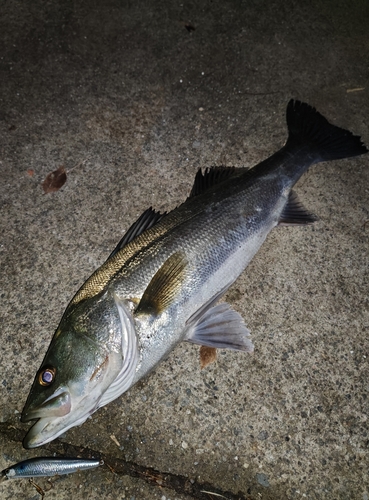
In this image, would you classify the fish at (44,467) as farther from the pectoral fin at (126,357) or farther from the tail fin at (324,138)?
the tail fin at (324,138)

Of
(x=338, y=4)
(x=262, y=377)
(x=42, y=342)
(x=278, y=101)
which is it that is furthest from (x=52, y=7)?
(x=262, y=377)

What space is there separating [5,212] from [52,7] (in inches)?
95.8

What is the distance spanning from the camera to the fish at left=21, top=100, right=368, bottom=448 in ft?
7.34

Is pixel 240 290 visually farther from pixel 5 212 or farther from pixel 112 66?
pixel 112 66

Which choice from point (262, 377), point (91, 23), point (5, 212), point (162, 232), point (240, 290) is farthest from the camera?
point (91, 23)

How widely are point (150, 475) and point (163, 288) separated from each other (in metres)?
1.31

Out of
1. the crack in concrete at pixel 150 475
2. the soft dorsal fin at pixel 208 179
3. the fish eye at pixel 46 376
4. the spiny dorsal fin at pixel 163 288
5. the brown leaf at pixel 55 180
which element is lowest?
the crack in concrete at pixel 150 475

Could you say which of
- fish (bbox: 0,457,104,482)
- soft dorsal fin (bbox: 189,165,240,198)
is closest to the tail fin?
soft dorsal fin (bbox: 189,165,240,198)

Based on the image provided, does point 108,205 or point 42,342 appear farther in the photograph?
point 108,205

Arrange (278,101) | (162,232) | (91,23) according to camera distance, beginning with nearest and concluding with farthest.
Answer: (162,232) → (278,101) → (91,23)

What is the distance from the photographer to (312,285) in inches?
124

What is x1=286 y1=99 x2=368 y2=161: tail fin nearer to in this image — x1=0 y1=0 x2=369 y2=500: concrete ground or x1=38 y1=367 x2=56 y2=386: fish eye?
x1=0 y1=0 x2=369 y2=500: concrete ground

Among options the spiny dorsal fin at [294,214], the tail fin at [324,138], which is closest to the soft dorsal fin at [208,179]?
the spiny dorsal fin at [294,214]

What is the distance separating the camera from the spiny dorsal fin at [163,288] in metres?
2.44
